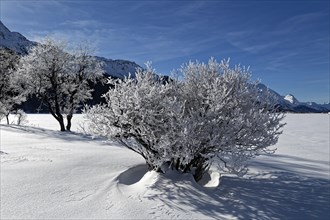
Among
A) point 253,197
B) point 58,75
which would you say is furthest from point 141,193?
point 58,75

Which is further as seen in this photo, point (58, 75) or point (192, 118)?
point (58, 75)

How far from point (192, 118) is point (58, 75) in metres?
22.4

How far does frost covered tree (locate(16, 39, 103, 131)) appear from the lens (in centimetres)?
2577

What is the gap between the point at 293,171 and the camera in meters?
10.0

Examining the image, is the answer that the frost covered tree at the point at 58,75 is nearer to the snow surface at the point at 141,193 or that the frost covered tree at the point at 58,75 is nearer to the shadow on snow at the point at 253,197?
the snow surface at the point at 141,193

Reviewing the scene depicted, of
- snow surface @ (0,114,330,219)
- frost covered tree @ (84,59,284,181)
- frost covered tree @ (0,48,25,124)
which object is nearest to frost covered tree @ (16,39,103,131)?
frost covered tree @ (0,48,25,124)

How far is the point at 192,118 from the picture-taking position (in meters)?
6.75

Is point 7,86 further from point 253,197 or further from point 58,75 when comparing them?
point 253,197

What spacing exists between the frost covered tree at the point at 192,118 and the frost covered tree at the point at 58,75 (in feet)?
63.4

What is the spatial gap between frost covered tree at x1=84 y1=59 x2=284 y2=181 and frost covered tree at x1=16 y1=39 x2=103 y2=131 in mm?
19329

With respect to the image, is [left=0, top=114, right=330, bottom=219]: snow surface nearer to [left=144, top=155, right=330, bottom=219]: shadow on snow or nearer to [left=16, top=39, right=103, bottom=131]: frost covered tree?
[left=144, top=155, right=330, bottom=219]: shadow on snow

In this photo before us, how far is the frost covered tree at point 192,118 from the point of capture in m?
6.74

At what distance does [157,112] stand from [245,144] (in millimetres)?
2207

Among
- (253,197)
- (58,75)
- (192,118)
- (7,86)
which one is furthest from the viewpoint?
(7,86)
